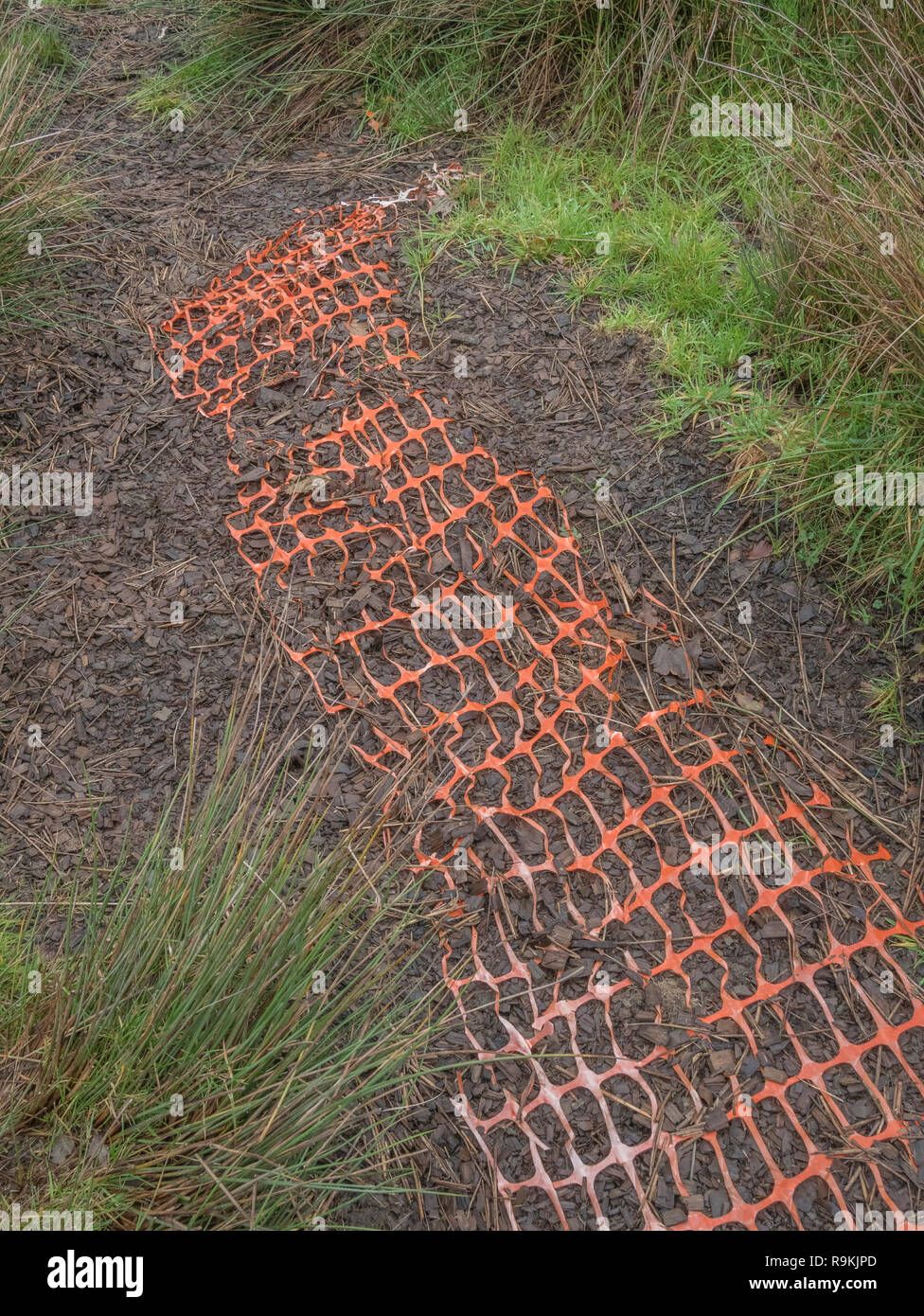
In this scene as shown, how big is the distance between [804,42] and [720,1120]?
327 cm

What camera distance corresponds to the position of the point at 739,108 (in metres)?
3.17

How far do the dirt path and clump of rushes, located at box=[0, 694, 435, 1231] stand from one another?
0.66 feet

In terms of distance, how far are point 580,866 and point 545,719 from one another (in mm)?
369

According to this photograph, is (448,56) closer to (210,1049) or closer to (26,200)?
→ (26,200)

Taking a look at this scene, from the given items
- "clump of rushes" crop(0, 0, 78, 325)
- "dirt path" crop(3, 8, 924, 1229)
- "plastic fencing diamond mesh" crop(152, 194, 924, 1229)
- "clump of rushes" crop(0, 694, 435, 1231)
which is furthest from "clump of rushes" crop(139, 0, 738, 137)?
"clump of rushes" crop(0, 694, 435, 1231)

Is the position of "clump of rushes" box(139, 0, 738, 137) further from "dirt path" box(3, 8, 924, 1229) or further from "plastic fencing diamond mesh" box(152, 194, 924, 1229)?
"plastic fencing diamond mesh" box(152, 194, 924, 1229)

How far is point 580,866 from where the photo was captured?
212 cm

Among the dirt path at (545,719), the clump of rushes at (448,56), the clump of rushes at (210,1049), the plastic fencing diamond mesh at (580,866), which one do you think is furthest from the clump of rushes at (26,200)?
the clump of rushes at (210,1049)

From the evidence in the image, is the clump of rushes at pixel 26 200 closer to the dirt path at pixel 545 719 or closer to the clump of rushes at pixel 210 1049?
the dirt path at pixel 545 719

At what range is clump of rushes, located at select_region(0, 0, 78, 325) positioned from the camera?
3.08 m

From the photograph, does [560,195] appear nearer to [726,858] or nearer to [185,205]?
[185,205]

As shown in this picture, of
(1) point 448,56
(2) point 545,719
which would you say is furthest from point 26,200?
(2) point 545,719

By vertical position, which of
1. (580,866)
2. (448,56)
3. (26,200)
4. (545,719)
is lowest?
(580,866)

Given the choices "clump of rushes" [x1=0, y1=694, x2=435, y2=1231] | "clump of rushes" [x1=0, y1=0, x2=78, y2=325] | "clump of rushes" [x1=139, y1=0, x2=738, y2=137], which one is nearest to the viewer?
"clump of rushes" [x1=0, y1=694, x2=435, y2=1231]
